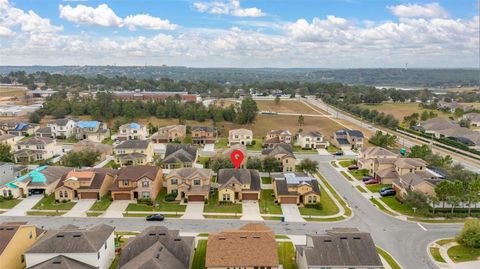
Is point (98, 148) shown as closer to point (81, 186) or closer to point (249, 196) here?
point (81, 186)

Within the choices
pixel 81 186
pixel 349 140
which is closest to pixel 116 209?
pixel 81 186

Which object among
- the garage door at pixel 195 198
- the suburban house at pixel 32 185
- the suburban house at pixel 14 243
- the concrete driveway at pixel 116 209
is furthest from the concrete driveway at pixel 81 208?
the garage door at pixel 195 198

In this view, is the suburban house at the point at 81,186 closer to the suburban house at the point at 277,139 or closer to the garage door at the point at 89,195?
the garage door at the point at 89,195

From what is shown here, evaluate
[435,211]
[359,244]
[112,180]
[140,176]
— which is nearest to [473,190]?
[435,211]

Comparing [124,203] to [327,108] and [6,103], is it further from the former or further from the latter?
[6,103]

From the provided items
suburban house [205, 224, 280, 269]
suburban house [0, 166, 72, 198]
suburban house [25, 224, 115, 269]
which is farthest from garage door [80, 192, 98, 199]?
suburban house [205, 224, 280, 269]

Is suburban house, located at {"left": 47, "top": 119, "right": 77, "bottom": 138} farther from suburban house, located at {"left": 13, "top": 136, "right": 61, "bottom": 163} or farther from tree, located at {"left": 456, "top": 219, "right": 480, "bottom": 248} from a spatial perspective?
tree, located at {"left": 456, "top": 219, "right": 480, "bottom": 248}
